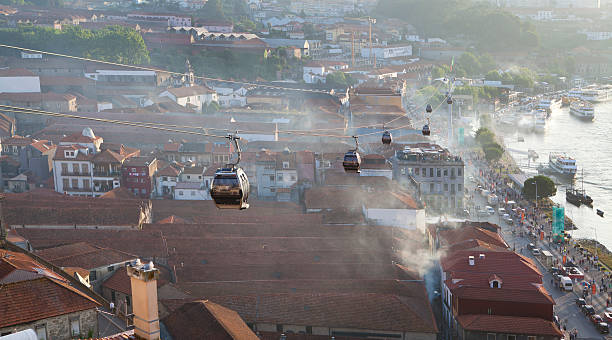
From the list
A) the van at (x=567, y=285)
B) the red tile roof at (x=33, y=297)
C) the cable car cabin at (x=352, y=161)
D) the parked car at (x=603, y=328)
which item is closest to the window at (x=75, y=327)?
the red tile roof at (x=33, y=297)

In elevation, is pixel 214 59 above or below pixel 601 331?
above

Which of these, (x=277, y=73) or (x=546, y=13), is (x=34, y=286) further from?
(x=546, y=13)

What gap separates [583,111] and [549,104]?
9.64 ft

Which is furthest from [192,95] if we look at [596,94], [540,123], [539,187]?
[596,94]

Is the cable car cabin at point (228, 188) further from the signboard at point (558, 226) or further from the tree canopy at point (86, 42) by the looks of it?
the tree canopy at point (86, 42)

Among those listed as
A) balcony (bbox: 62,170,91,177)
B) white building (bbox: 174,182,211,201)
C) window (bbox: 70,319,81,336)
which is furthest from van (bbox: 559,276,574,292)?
balcony (bbox: 62,170,91,177)

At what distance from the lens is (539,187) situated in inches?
1043

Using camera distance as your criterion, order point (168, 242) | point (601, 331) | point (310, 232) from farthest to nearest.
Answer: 1. point (310, 232)
2. point (168, 242)
3. point (601, 331)

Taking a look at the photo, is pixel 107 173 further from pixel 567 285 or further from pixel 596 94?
pixel 596 94

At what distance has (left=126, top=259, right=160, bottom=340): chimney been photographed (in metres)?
6.08

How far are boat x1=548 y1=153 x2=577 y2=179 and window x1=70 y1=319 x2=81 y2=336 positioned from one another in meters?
25.5

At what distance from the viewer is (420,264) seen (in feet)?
57.2

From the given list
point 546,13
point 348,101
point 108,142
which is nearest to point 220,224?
point 108,142

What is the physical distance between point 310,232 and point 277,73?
29808 mm
